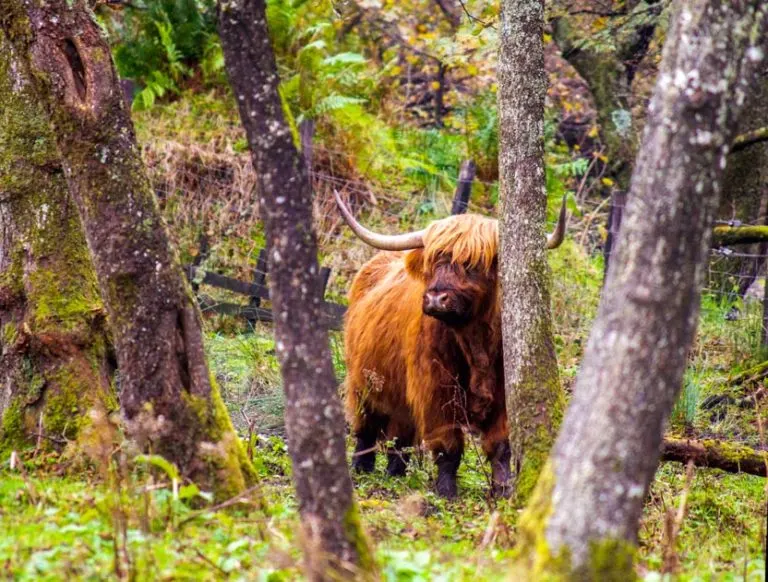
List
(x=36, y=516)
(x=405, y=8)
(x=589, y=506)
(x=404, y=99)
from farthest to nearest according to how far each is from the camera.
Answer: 1. (x=405, y=8)
2. (x=404, y=99)
3. (x=36, y=516)
4. (x=589, y=506)

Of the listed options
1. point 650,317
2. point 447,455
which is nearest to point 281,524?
point 650,317

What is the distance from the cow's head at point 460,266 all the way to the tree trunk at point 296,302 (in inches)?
117

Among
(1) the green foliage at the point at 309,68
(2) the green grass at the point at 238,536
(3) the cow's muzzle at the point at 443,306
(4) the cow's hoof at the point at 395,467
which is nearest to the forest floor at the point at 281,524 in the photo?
(2) the green grass at the point at 238,536

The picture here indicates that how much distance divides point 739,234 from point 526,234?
4505 millimetres

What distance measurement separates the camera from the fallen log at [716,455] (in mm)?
6258

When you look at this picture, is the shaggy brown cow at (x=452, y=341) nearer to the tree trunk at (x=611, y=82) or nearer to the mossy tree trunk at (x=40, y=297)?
the mossy tree trunk at (x=40, y=297)

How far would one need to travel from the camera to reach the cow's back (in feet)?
24.7

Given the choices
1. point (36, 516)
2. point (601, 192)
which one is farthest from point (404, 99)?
point (36, 516)

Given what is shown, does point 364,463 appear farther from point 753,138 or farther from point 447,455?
point 753,138

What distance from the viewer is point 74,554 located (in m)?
3.65

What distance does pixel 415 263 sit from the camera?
287 inches

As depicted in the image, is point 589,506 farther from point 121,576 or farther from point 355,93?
point 355,93

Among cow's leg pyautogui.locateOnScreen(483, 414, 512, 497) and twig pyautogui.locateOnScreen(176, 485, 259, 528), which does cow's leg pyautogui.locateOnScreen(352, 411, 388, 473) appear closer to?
cow's leg pyautogui.locateOnScreen(483, 414, 512, 497)

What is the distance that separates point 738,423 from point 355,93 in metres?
7.99
